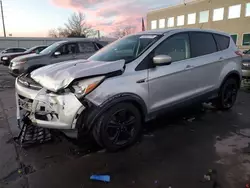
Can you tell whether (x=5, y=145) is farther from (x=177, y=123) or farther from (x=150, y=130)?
(x=177, y=123)

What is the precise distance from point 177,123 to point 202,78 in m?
1.01

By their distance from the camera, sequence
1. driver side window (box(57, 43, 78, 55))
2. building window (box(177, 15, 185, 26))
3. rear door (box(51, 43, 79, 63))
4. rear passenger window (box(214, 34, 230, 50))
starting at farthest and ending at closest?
building window (box(177, 15, 185, 26))
driver side window (box(57, 43, 78, 55))
rear door (box(51, 43, 79, 63))
rear passenger window (box(214, 34, 230, 50))

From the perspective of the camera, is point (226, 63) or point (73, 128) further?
point (226, 63)

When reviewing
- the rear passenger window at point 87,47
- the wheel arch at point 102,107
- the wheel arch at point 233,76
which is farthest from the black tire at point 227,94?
the rear passenger window at point 87,47

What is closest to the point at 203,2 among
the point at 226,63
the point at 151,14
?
the point at 151,14

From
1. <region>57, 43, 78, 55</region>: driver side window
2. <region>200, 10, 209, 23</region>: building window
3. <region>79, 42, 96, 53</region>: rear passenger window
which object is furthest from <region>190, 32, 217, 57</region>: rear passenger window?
<region>200, 10, 209, 23</region>: building window

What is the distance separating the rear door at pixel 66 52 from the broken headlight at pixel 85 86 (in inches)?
245

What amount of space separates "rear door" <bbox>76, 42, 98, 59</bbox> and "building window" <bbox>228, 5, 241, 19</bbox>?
2645 centimetres

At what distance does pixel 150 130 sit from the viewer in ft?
13.3

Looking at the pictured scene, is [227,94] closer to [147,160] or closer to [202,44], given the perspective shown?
[202,44]

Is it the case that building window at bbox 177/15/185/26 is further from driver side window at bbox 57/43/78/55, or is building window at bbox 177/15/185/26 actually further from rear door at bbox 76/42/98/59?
driver side window at bbox 57/43/78/55

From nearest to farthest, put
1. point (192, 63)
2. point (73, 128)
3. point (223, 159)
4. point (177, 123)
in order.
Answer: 1. point (73, 128)
2. point (223, 159)
3. point (192, 63)
4. point (177, 123)

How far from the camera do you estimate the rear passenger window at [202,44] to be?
4141 millimetres

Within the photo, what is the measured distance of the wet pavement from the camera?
2.59 meters
